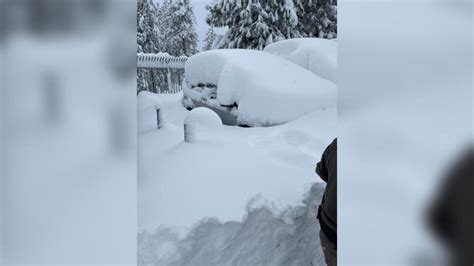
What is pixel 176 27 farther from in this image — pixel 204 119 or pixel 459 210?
pixel 459 210

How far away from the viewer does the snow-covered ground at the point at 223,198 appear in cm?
224

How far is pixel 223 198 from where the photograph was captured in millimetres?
2490

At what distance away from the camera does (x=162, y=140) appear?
2.82 meters

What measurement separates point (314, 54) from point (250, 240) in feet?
11.3

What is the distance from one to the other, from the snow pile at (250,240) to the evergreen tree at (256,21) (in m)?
7.30

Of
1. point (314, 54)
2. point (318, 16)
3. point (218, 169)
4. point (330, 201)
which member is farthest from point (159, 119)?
point (318, 16)

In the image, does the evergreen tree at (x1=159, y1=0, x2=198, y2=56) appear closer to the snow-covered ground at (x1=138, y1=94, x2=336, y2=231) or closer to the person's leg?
the snow-covered ground at (x1=138, y1=94, x2=336, y2=231)

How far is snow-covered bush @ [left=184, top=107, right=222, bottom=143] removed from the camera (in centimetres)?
286

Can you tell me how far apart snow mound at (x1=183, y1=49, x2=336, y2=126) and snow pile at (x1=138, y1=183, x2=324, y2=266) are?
49.0 inches

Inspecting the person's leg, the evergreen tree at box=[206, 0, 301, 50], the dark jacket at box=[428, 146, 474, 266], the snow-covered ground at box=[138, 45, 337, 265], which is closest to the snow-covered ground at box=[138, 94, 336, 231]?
the snow-covered ground at box=[138, 45, 337, 265]

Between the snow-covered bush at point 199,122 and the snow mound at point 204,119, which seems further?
the snow mound at point 204,119

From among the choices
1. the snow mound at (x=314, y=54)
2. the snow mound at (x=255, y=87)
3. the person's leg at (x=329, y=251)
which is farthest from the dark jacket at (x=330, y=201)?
the snow mound at (x=314, y=54)

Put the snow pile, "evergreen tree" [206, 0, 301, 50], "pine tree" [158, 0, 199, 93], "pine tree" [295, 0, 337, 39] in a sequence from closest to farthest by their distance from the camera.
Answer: the snow pile → "evergreen tree" [206, 0, 301, 50] → "pine tree" [295, 0, 337, 39] → "pine tree" [158, 0, 199, 93]

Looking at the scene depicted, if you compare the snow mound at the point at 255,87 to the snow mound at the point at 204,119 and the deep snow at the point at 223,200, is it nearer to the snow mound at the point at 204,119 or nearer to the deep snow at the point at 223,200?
the snow mound at the point at 204,119
